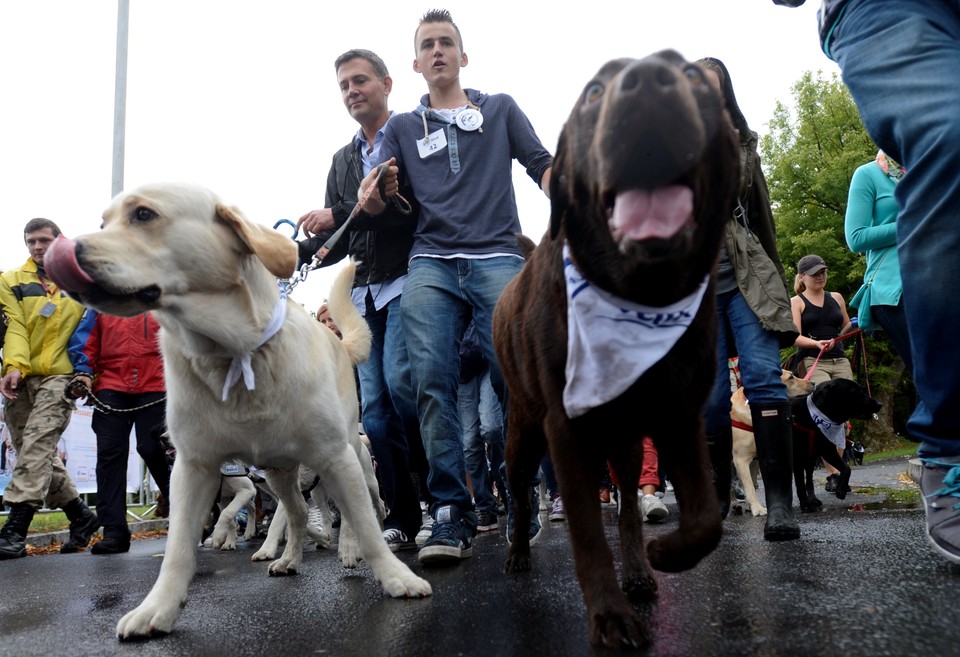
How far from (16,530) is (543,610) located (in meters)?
6.44

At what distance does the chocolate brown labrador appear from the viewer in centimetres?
208

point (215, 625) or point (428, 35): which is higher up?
point (428, 35)

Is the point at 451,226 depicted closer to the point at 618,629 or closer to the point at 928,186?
the point at 928,186

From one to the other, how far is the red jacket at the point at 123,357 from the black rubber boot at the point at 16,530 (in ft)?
4.06

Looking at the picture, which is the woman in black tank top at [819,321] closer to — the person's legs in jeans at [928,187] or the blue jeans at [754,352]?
the blue jeans at [754,352]

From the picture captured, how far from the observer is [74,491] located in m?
8.15

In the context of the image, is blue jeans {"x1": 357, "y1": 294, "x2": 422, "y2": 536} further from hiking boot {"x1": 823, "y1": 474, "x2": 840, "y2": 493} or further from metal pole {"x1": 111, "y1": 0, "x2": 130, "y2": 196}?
metal pole {"x1": 111, "y1": 0, "x2": 130, "y2": 196}

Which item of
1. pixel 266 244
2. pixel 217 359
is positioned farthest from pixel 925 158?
pixel 217 359

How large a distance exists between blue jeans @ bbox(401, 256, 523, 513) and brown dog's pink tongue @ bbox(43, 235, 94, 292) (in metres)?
1.87

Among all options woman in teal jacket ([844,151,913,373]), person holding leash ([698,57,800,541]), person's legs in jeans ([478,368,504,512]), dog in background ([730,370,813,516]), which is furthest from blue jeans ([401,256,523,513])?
person's legs in jeans ([478,368,504,512])

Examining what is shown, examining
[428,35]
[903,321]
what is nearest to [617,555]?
[903,321]

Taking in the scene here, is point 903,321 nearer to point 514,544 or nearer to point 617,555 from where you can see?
point 617,555

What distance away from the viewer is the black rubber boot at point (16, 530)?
7167mm

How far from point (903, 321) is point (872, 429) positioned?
25331 mm
